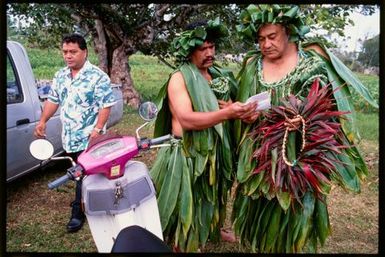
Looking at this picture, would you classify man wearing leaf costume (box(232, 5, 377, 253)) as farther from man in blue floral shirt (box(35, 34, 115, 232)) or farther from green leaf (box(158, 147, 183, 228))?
man in blue floral shirt (box(35, 34, 115, 232))

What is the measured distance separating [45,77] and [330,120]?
1.69 metres

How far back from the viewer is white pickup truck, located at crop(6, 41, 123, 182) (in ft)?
7.89

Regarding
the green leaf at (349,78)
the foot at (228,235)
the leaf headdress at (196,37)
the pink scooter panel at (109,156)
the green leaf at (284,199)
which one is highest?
the leaf headdress at (196,37)

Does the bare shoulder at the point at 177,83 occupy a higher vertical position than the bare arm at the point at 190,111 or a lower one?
higher

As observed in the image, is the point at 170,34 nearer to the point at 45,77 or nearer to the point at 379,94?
the point at 45,77

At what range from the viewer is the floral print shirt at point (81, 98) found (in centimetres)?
237

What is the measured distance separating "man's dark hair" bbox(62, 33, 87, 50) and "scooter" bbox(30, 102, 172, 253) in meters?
0.52

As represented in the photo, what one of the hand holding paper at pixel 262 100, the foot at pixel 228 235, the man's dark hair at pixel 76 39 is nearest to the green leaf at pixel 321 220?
the foot at pixel 228 235

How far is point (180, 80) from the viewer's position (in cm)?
228

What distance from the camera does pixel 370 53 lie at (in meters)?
2.49

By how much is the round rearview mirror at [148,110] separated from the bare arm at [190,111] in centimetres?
11

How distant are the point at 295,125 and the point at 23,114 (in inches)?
63.7

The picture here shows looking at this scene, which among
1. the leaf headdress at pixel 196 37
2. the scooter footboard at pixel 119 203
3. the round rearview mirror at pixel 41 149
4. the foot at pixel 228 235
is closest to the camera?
the round rearview mirror at pixel 41 149

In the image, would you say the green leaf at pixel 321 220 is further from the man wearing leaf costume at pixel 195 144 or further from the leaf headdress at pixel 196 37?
the leaf headdress at pixel 196 37
